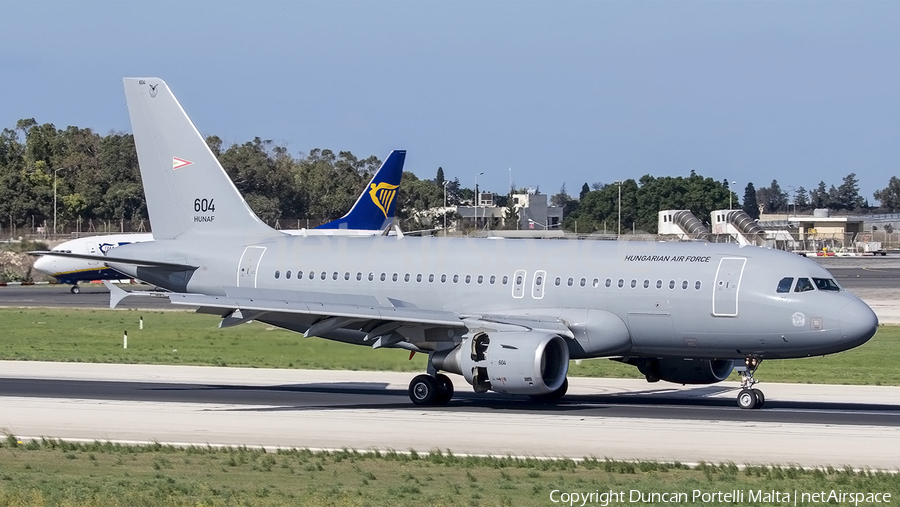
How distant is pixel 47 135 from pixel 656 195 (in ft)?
269

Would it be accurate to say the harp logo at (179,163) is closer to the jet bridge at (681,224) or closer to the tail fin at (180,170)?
the tail fin at (180,170)

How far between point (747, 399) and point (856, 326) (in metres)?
3.20

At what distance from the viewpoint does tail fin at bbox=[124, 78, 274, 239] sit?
35594 millimetres

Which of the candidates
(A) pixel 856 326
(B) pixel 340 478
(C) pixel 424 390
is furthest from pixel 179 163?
(A) pixel 856 326

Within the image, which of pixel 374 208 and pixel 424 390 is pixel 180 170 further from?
pixel 374 208

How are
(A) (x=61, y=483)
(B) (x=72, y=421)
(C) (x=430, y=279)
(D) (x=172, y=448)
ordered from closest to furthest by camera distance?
1. (A) (x=61, y=483)
2. (D) (x=172, y=448)
3. (B) (x=72, y=421)
4. (C) (x=430, y=279)

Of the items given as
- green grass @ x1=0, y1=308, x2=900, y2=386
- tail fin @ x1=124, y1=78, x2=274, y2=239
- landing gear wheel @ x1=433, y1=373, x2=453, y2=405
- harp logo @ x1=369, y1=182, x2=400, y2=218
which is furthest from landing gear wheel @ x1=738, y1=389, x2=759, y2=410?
harp logo @ x1=369, y1=182, x2=400, y2=218

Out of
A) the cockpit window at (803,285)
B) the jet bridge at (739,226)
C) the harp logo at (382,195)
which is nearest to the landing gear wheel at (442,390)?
the cockpit window at (803,285)

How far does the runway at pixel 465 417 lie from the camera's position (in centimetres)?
2275

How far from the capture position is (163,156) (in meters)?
35.9

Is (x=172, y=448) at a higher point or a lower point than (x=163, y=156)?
lower

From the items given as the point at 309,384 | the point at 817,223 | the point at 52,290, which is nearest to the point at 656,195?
the point at 817,223

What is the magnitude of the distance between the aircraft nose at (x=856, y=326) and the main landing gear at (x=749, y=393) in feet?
8.09

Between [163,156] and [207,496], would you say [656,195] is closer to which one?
[163,156]
